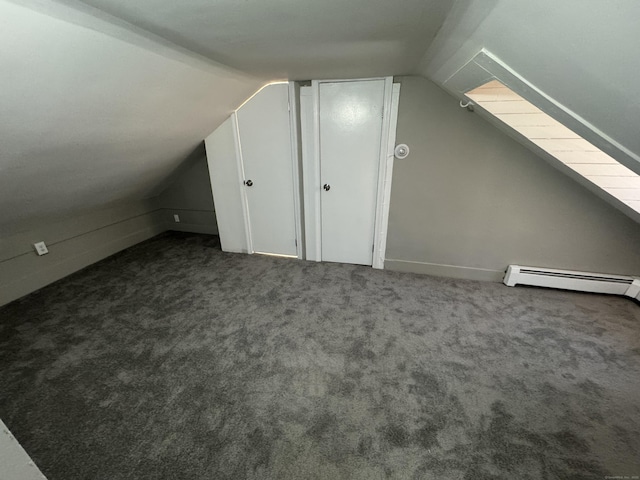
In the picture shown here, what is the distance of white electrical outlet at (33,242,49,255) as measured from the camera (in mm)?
2596

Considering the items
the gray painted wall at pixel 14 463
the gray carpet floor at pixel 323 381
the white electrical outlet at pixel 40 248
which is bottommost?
the gray carpet floor at pixel 323 381

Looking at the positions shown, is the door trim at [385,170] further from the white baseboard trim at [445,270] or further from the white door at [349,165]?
the white baseboard trim at [445,270]

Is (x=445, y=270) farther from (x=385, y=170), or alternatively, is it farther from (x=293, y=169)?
(x=293, y=169)

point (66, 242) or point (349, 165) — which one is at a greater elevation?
point (349, 165)

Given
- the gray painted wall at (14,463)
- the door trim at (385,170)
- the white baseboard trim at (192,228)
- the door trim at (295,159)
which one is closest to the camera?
the gray painted wall at (14,463)

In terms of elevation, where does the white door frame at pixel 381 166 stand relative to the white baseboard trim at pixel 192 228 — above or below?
above

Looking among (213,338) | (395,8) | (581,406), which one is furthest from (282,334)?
(395,8)

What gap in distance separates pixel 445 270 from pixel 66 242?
4.09 metres

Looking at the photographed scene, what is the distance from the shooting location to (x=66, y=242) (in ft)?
9.36

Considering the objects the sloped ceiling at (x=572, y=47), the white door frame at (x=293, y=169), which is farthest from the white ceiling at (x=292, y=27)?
the white door frame at (x=293, y=169)

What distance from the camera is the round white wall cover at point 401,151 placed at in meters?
2.46

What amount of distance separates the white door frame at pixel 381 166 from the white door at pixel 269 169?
0.27 metres

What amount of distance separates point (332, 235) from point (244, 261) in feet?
3.64

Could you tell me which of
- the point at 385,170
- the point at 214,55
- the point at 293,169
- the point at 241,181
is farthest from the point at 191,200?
the point at 385,170
